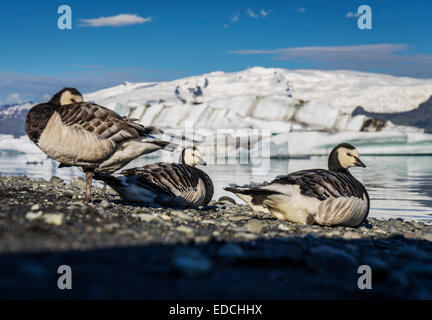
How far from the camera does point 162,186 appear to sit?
21.4ft

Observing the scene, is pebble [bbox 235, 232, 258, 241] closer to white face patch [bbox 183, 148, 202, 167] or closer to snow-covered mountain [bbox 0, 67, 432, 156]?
white face patch [bbox 183, 148, 202, 167]

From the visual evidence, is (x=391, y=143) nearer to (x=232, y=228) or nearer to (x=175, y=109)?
(x=175, y=109)

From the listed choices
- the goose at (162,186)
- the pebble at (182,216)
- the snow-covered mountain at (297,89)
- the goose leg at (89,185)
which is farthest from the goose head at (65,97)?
the snow-covered mountain at (297,89)

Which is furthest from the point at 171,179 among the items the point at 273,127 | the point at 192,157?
the point at 273,127

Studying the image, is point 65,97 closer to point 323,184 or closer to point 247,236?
point 323,184

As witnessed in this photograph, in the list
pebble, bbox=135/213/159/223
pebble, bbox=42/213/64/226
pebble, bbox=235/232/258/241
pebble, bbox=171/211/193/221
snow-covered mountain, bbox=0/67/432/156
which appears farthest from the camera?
snow-covered mountain, bbox=0/67/432/156

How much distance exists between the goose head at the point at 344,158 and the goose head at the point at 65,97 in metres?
3.79

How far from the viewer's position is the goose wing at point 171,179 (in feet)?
21.4

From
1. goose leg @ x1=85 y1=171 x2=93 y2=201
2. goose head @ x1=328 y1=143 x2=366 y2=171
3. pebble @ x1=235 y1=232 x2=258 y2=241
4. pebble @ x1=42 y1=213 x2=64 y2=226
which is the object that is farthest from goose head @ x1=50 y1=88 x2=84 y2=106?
goose head @ x1=328 y1=143 x2=366 y2=171

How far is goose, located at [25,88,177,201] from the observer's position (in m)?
6.16

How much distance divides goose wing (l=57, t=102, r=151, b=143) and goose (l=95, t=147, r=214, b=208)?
544 millimetres

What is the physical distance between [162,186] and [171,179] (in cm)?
17
